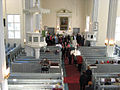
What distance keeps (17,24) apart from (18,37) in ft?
5.45

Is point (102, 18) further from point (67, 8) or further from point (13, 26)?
point (13, 26)

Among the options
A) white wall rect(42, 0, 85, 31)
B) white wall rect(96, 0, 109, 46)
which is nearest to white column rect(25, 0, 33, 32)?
white wall rect(96, 0, 109, 46)

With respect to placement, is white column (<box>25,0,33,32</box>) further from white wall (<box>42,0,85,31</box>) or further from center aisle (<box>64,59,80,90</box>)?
white wall (<box>42,0,85,31</box>)

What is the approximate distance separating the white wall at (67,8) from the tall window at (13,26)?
28.2 feet

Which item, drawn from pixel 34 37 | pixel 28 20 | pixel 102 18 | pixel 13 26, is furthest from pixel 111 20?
pixel 13 26

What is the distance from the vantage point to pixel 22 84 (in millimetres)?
8820

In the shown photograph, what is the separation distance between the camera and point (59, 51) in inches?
629

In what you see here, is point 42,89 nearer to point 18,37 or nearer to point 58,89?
point 58,89

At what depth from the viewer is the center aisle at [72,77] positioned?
10969 mm

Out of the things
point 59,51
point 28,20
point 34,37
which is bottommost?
point 59,51

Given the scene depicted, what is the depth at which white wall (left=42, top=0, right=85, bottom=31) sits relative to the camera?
1168 inches

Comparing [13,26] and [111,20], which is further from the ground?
[111,20]

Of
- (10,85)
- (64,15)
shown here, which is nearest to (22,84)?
(10,85)

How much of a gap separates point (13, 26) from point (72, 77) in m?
12.7
